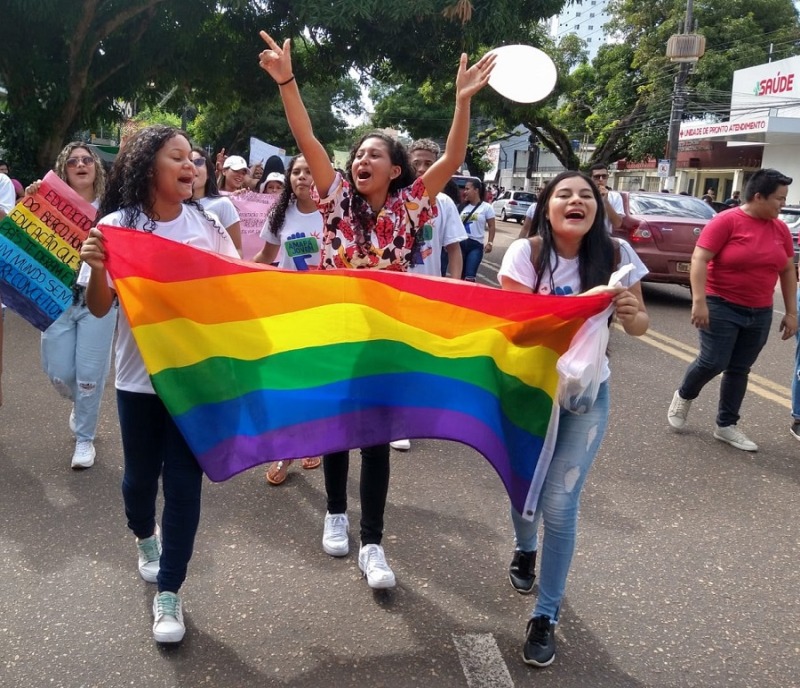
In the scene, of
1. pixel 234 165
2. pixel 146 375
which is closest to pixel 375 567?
pixel 146 375

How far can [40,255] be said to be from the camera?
3984mm

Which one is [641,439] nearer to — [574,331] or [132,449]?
[574,331]

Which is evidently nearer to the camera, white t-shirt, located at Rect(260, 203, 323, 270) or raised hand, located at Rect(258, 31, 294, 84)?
raised hand, located at Rect(258, 31, 294, 84)

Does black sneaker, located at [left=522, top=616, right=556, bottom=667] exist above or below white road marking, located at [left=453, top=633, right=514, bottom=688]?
above

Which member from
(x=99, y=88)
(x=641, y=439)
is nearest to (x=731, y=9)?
(x=99, y=88)

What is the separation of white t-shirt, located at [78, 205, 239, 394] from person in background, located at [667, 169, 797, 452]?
3.23 m

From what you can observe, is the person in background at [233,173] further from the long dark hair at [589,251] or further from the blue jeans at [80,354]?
the long dark hair at [589,251]

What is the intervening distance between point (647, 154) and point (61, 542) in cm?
3843

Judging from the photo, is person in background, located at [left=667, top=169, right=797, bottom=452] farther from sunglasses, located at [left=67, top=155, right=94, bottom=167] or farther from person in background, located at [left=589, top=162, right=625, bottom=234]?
sunglasses, located at [left=67, top=155, right=94, bottom=167]

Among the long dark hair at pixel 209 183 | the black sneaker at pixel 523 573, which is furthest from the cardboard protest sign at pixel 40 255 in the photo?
the black sneaker at pixel 523 573

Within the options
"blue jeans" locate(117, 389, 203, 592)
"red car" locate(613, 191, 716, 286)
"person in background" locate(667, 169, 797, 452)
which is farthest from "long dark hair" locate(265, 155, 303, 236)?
"red car" locate(613, 191, 716, 286)

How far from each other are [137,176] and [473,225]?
286 inches

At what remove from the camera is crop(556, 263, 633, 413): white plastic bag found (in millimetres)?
2736

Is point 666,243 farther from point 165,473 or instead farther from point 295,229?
point 165,473
